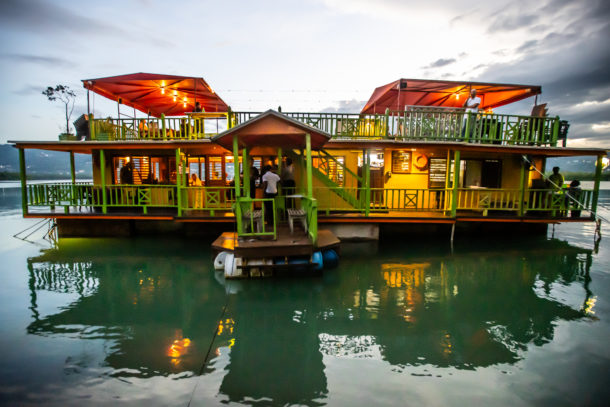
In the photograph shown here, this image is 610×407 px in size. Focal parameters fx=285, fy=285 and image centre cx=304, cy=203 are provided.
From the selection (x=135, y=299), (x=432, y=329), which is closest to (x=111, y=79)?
(x=135, y=299)

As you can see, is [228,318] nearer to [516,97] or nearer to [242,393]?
[242,393]

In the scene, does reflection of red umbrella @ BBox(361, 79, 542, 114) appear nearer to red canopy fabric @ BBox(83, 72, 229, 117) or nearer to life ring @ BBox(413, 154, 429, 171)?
life ring @ BBox(413, 154, 429, 171)

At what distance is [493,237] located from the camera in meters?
13.0

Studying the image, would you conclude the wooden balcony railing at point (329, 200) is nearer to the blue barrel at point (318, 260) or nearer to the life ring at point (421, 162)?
the life ring at point (421, 162)

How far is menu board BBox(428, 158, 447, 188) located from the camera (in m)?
13.9

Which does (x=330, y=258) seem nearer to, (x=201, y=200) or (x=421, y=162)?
(x=201, y=200)

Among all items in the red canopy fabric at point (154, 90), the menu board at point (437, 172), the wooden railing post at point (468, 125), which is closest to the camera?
the wooden railing post at point (468, 125)

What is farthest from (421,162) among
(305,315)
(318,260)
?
(305,315)

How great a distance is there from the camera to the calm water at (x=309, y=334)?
3.71m

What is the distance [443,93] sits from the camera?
15.0 metres

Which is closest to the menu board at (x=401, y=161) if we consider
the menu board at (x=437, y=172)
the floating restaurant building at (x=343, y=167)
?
the floating restaurant building at (x=343, y=167)

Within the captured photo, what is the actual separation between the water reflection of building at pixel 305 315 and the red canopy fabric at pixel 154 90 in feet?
25.1

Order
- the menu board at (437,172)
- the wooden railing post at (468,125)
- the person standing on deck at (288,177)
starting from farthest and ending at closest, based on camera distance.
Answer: the menu board at (437,172)
the wooden railing post at (468,125)
the person standing on deck at (288,177)

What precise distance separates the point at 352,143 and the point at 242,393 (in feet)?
30.9
